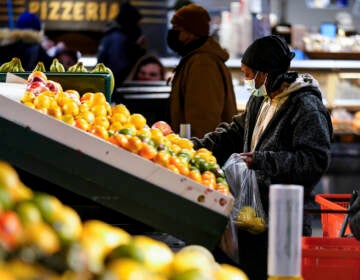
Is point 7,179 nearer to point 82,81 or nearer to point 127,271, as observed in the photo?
point 127,271

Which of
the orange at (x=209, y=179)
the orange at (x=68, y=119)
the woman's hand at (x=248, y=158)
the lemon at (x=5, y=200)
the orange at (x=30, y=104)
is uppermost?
the lemon at (x=5, y=200)

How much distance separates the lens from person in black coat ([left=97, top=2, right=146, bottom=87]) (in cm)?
1141

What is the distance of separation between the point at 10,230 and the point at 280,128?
10.0 feet

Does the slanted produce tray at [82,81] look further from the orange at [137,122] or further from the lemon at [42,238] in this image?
the lemon at [42,238]

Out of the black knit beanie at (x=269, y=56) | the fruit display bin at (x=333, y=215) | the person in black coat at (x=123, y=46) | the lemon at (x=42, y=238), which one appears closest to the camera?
the lemon at (x=42, y=238)

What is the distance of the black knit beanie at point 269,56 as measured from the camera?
5.53m

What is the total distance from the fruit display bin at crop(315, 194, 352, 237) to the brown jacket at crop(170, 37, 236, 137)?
187 centimetres

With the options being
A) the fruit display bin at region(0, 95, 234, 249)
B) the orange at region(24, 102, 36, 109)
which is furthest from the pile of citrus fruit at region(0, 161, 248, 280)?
the orange at region(24, 102, 36, 109)

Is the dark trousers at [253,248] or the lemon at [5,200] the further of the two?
the dark trousers at [253,248]

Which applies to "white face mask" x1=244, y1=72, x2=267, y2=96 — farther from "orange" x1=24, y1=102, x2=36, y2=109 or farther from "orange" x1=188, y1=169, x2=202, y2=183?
"orange" x1=24, y1=102, x2=36, y2=109

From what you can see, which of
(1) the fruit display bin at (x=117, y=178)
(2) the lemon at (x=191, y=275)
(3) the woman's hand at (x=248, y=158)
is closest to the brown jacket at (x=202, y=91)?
(3) the woman's hand at (x=248, y=158)

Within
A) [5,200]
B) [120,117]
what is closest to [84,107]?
[120,117]

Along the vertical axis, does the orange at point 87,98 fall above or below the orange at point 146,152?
above

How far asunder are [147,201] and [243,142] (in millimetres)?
2184
